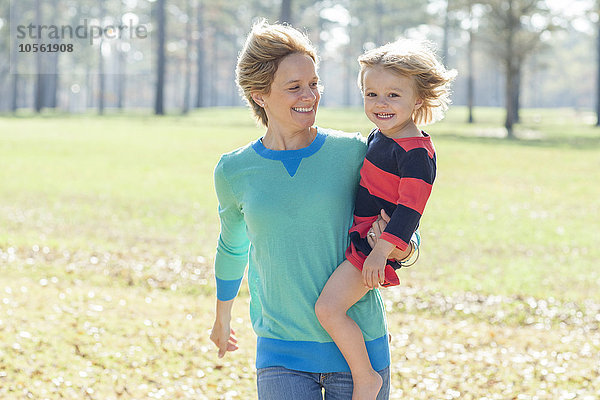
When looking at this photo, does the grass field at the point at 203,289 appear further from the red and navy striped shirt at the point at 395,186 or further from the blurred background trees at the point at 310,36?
the blurred background trees at the point at 310,36

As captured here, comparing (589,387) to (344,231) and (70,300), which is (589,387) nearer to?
(344,231)

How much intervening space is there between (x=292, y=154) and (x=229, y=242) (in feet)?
1.67

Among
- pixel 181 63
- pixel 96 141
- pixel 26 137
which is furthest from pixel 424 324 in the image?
pixel 181 63

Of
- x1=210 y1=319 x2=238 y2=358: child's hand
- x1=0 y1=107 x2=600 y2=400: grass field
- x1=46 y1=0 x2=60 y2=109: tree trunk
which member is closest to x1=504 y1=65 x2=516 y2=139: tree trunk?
x1=0 y1=107 x2=600 y2=400: grass field

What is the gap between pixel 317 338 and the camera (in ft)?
8.61

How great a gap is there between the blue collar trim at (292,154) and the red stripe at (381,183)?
8.1 inches

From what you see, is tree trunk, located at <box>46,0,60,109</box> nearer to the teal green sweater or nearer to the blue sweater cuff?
the blue sweater cuff

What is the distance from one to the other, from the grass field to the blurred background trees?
13.1 metres

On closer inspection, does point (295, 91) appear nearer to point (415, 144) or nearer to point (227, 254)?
point (415, 144)

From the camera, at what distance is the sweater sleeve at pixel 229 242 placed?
108 inches

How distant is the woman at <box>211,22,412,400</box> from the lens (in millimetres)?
2580

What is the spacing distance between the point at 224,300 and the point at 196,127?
2852 cm

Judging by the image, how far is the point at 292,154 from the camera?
2.62m

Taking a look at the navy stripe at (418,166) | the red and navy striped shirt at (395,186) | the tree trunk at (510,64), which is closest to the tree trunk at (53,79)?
the tree trunk at (510,64)
